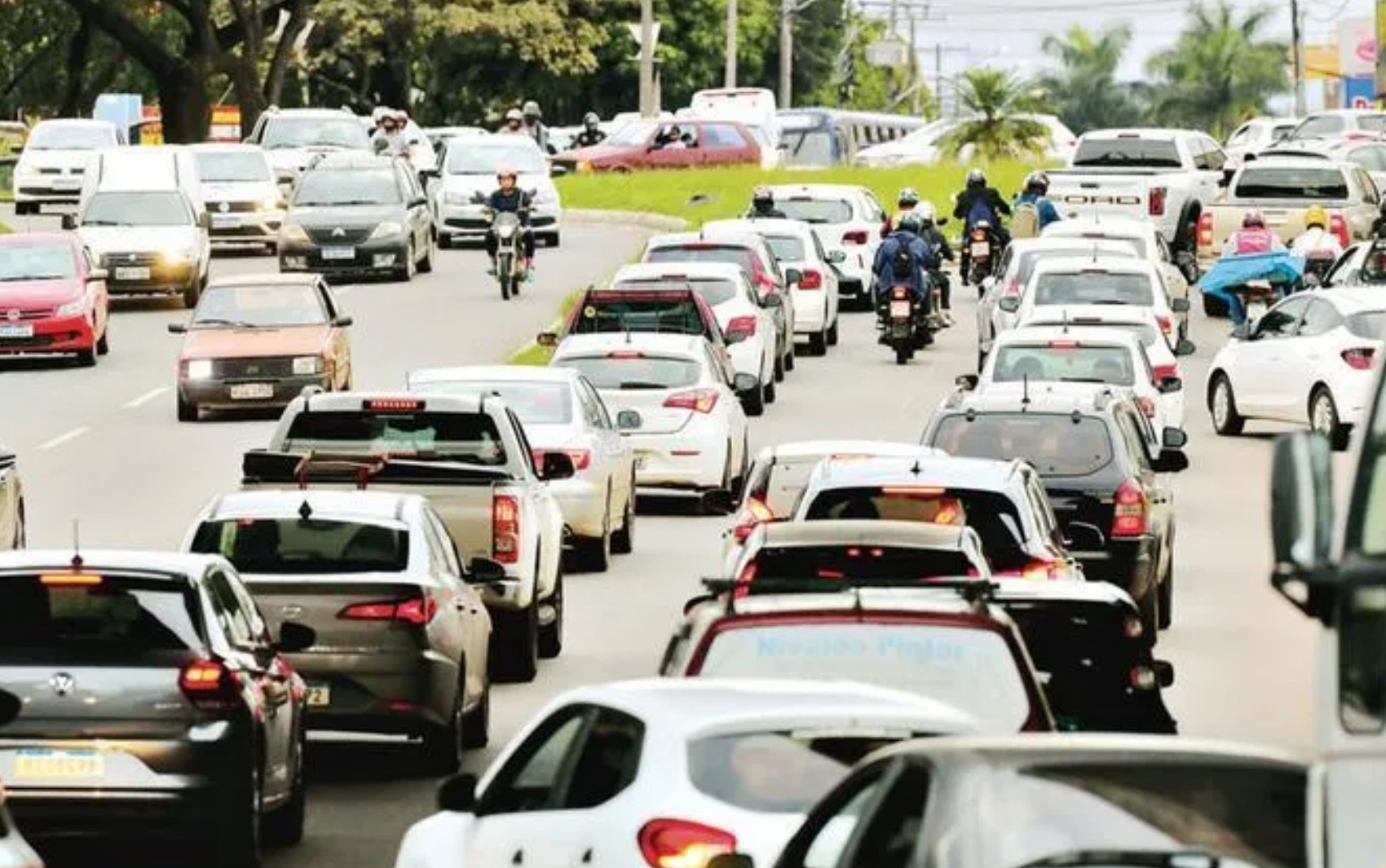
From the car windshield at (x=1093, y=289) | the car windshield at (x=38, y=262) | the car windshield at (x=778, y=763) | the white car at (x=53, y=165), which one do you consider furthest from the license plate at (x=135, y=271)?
the car windshield at (x=778, y=763)

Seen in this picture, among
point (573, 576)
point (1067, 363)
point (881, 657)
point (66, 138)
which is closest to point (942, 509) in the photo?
point (881, 657)

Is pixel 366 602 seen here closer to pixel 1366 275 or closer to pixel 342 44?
pixel 1366 275

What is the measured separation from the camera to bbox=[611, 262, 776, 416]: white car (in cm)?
4406

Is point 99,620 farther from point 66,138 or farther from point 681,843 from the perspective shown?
point 66,138

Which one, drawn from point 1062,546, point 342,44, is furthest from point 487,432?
point 342,44

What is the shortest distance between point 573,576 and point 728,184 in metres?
41.5

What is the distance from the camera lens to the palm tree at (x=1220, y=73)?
5915 inches

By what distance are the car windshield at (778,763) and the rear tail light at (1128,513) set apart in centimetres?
1391

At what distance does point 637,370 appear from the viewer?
35812 mm

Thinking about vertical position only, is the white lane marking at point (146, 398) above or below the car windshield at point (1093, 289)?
below

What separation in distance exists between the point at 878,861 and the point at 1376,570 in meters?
1.34

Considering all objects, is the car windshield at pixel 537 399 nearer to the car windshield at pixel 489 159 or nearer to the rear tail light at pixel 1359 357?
the rear tail light at pixel 1359 357

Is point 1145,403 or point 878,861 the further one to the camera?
point 1145,403

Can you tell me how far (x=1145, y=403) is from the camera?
35219 mm
